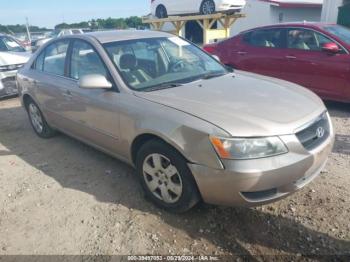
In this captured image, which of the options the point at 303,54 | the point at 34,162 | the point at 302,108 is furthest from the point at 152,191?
the point at 303,54

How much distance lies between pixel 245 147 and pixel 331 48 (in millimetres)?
3962

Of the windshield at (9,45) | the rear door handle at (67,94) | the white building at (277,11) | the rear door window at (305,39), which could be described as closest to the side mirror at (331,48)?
the rear door window at (305,39)

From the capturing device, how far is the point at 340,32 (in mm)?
5961

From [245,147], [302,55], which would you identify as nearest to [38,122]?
[245,147]

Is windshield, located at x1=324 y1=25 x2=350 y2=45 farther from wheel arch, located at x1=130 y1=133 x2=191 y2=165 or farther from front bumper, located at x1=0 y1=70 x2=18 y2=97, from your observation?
front bumper, located at x1=0 y1=70 x2=18 y2=97

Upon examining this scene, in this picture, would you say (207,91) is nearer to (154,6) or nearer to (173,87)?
(173,87)

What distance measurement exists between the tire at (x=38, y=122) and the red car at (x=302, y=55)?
3.92 m

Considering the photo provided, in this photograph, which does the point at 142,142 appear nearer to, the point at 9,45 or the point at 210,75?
the point at 210,75

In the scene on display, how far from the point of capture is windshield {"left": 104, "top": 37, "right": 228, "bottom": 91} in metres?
3.42

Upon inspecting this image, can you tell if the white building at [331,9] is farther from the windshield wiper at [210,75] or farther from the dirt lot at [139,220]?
the windshield wiper at [210,75]

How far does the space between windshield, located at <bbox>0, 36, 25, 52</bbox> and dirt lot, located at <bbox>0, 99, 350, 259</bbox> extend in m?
6.22

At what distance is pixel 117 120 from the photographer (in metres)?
3.34

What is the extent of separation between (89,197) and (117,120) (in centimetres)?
90

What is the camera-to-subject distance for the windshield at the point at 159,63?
342cm
